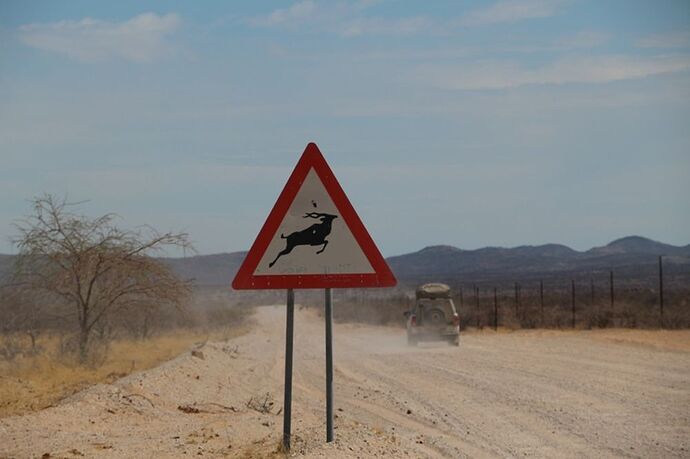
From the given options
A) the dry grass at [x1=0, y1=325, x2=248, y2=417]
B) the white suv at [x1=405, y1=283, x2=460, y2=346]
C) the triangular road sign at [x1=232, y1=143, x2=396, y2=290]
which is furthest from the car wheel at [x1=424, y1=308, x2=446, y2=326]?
the triangular road sign at [x1=232, y1=143, x2=396, y2=290]

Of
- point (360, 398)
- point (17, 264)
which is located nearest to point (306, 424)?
point (360, 398)

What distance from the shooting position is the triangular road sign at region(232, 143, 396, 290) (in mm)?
7852

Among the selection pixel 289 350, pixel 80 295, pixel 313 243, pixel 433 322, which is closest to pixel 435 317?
pixel 433 322

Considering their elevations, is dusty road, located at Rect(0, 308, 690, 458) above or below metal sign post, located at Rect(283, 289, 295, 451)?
below

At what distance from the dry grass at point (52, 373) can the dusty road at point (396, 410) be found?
2.68 feet

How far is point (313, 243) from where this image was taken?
788 cm

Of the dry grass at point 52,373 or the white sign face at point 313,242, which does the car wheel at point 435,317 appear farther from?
the white sign face at point 313,242

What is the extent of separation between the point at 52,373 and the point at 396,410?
781 cm

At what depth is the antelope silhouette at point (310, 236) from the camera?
25.8 feet

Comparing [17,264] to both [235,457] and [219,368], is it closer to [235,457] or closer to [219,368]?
[219,368]

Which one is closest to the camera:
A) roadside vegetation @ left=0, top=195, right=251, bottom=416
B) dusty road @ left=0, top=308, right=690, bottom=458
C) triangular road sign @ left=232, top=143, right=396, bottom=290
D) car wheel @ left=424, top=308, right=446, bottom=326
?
triangular road sign @ left=232, top=143, right=396, bottom=290

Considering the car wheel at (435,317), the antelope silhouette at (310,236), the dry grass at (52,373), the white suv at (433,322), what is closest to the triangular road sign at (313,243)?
the antelope silhouette at (310,236)

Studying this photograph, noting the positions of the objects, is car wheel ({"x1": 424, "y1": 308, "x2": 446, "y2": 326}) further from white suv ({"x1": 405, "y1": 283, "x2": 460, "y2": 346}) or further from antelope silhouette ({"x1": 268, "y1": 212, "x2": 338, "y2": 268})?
antelope silhouette ({"x1": 268, "y1": 212, "x2": 338, "y2": 268})

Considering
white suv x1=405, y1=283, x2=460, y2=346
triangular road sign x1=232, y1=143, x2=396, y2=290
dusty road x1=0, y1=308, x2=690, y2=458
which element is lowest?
dusty road x1=0, y1=308, x2=690, y2=458
